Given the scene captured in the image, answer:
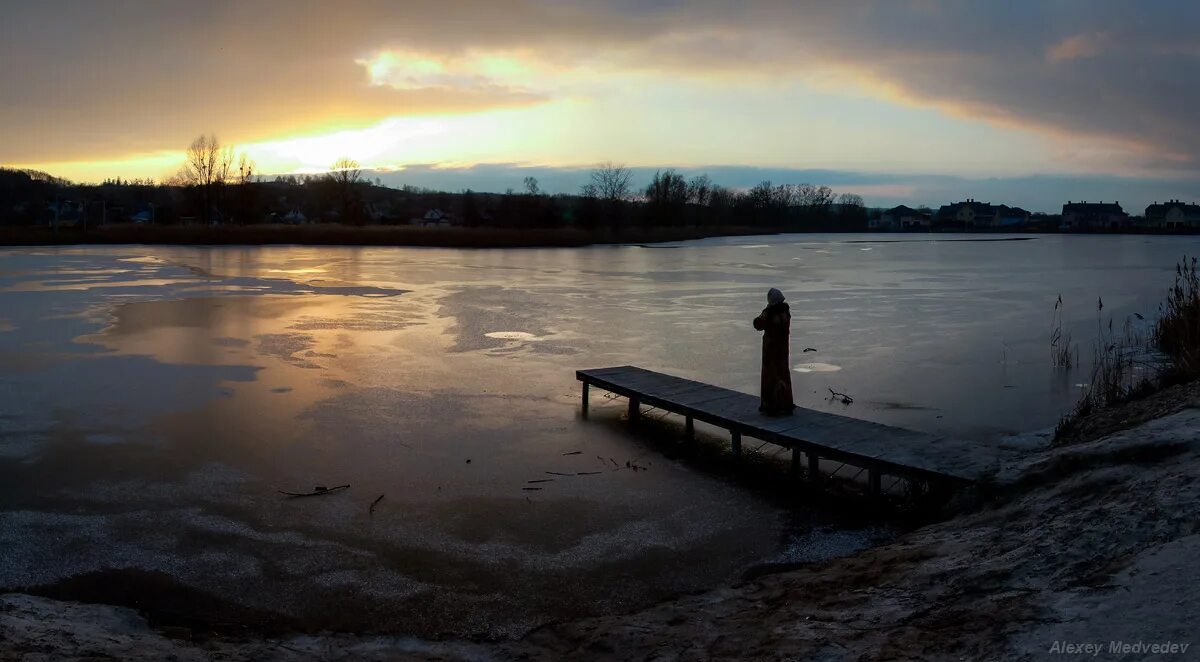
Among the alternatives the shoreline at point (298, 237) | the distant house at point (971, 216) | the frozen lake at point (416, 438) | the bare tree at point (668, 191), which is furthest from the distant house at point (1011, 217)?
the frozen lake at point (416, 438)

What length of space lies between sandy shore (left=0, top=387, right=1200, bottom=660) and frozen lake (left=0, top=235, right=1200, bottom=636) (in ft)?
1.15

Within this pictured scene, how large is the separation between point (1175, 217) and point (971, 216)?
88.4 feet

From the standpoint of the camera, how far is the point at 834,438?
641 centimetres

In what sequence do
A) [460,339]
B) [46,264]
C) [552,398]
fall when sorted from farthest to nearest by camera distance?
[46,264], [460,339], [552,398]

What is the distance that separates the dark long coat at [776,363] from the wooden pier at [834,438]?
13 centimetres

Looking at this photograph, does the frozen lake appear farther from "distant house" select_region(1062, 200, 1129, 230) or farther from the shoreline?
"distant house" select_region(1062, 200, 1129, 230)

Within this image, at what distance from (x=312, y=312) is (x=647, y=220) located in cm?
6430

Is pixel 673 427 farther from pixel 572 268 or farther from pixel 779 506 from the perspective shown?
pixel 572 268

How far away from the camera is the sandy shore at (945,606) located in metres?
3.17

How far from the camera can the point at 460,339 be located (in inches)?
531

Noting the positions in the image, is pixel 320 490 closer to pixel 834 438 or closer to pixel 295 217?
pixel 834 438

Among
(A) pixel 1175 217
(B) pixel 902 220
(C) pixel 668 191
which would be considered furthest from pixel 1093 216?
(C) pixel 668 191

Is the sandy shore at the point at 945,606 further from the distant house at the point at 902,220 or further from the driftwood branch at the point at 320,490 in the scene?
the distant house at the point at 902,220

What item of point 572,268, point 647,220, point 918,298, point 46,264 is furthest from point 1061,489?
point 647,220
